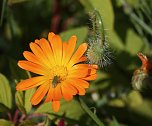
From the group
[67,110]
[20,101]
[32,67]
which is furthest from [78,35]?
[32,67]

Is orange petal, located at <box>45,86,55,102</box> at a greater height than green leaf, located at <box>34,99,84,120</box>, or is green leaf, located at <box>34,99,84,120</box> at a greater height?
orange petal, located at <box>45,86,55,102</box>

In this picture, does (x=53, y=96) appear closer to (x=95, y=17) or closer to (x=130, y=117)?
(x=95, y=17)

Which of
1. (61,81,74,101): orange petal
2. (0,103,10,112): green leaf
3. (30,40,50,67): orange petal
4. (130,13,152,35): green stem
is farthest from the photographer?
(130,13,152,35): green stem

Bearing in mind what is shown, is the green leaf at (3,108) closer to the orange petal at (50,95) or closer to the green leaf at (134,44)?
the orange petal at (50,95)

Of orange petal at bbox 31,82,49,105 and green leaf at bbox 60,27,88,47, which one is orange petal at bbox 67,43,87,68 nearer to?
orange petal at bbox 31,82,49,105

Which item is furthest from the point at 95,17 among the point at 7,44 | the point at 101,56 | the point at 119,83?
the point at 7,44

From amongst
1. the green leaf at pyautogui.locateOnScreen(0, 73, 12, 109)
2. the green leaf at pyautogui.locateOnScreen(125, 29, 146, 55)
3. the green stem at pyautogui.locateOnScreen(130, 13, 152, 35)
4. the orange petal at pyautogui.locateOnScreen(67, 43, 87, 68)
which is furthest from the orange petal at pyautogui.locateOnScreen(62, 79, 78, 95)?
the green leaf at pyautogui.locateOnScreen(125, 29, 146, 55)
